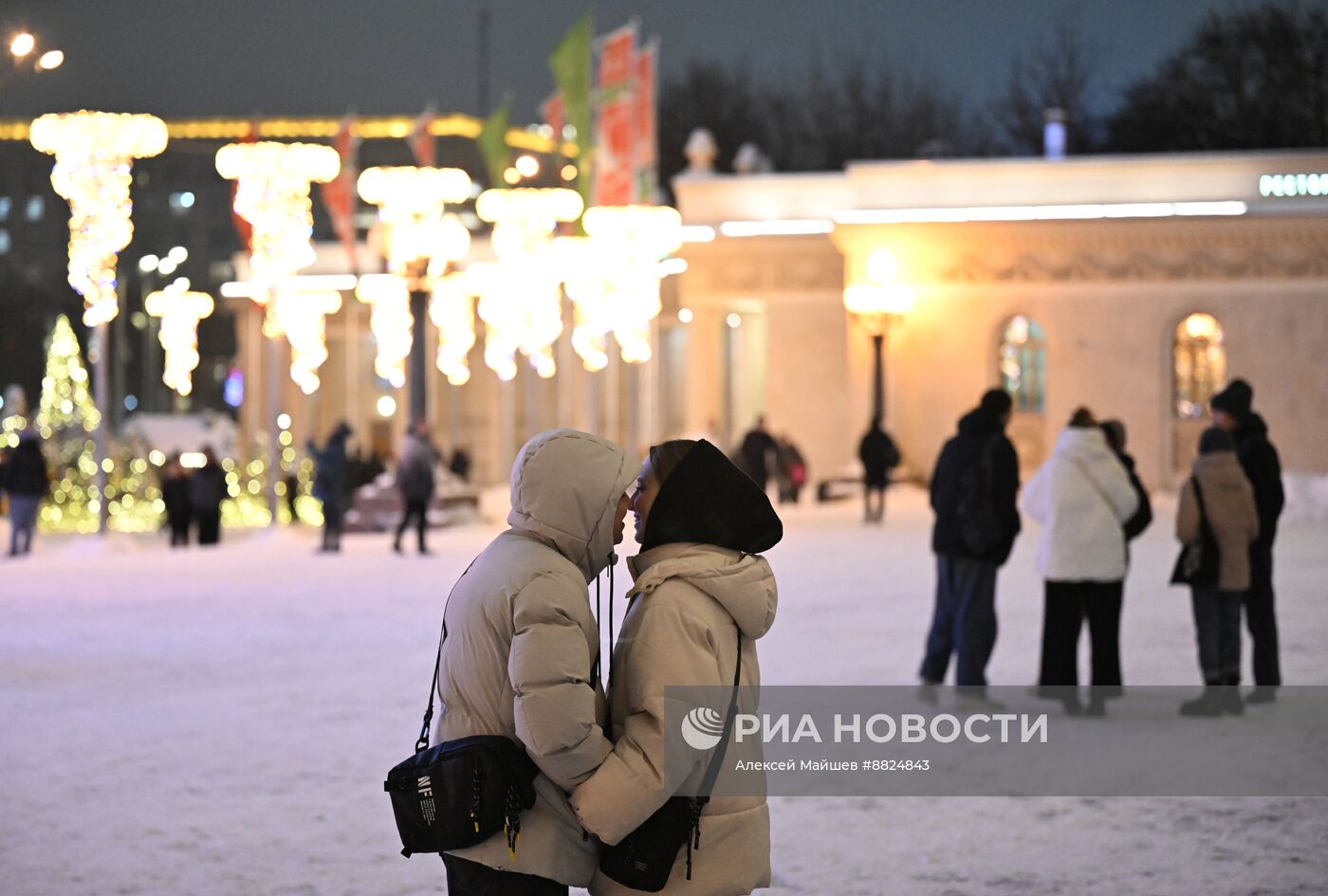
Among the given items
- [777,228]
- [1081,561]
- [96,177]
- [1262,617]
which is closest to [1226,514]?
[1262,617]

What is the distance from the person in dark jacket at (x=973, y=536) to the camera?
928cm

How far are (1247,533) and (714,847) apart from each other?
6.16 m

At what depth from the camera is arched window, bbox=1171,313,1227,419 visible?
3155 centimetres

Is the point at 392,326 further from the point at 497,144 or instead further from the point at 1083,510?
the point at 1083,510

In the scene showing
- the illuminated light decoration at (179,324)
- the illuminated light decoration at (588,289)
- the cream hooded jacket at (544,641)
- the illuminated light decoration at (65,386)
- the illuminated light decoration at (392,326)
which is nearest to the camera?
the cream hooded jacket at (544,641)

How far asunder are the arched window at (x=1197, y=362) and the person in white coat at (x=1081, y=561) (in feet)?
75.5

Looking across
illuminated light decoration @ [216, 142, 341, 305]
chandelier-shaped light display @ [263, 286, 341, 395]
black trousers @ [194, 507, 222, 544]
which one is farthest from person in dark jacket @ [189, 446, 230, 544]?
chandelier-shaped light display @ [263, 286, 341, 395]

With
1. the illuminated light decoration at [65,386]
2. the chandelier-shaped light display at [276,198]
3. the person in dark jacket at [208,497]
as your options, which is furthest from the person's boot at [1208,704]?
the illuminated light decoration at [65,386]

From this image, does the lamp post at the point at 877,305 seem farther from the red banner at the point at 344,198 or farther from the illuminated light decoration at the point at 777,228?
the red banner at the point at 344,198

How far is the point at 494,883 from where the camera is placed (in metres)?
3.77

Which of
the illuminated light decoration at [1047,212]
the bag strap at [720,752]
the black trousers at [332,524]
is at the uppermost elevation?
the illuminated light decoration at [1047,212]

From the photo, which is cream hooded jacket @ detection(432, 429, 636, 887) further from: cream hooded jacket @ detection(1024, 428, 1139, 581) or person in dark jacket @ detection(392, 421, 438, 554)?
person in dark jacket @ detection(392, 421, 438, 554)

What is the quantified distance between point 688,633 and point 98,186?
1995cm

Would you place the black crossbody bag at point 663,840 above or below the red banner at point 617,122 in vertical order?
below
